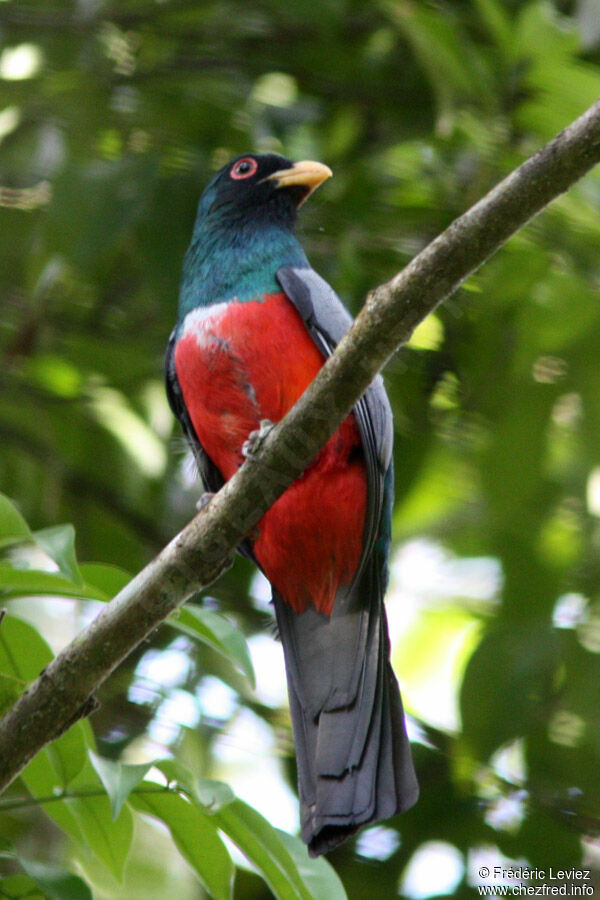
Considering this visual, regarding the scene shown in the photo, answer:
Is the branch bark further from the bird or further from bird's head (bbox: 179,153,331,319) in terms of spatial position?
bird's head (bbox: 179,153,331,319)

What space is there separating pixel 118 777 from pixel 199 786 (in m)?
0.18

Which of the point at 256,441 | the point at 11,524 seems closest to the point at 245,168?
the point at 256,441

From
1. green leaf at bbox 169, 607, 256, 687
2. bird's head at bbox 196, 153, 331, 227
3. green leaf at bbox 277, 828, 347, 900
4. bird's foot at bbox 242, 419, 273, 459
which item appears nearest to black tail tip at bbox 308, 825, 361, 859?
green leaf at bbox 277, 828, 347, 900

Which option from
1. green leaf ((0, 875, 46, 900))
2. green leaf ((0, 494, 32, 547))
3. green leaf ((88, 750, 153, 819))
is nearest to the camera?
green leaf ((88, 750, 153, 819))

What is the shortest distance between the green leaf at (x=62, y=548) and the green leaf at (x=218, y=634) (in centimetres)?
34

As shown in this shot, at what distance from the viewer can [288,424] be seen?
2.43 m

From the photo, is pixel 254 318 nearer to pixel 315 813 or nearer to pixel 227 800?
pixel 315 813

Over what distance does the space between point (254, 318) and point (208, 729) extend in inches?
67.6

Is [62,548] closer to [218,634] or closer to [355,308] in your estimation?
[218,634]

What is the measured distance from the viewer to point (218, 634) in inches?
97.5

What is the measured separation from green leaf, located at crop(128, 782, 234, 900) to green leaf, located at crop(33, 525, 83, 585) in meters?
0.52

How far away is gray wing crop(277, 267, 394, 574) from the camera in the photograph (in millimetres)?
3170

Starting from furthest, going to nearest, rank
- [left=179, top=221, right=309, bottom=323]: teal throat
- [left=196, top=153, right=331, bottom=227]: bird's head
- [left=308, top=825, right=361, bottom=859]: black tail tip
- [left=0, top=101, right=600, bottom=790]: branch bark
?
1. [left=196, top=153, right=331, bottom=227]: bird's head
2. [left=179, top=221, right=309, bottom=323]: teal throat
3. [left=308, top=825, right=361, bottom=859]: black tail tip
4. [left=0, top=101, right=600, bottom=790]: branch bark

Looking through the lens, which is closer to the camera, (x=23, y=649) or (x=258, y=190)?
(x=23, y=649)
